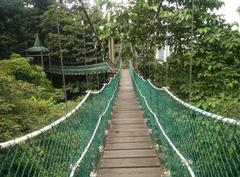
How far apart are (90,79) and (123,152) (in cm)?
1344

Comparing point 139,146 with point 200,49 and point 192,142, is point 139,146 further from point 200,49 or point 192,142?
point 200,49

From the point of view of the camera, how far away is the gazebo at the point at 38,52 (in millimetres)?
17453

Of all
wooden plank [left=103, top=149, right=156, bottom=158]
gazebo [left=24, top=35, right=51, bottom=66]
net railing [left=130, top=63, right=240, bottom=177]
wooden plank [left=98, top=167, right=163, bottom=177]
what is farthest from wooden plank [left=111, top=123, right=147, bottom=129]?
gazebo [left=24, top=35, right=51, bottom=66]

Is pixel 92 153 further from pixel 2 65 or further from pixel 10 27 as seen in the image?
pixel 10 27

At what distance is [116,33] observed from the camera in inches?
274

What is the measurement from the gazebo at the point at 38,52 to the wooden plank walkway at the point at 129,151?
42.6ft

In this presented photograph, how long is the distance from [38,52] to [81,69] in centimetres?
286

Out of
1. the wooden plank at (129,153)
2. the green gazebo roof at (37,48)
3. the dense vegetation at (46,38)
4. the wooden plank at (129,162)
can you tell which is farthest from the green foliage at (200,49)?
the green gazebo roof at (37,48)

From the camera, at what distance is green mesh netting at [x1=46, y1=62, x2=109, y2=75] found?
1407cm

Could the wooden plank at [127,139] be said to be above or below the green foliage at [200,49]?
below

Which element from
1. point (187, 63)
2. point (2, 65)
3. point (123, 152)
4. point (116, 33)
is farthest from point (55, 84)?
point (123, 152)

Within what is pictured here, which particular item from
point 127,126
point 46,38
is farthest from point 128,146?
point 46,38

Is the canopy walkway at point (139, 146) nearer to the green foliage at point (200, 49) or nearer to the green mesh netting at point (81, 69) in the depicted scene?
the green foliage at point (200, 49)

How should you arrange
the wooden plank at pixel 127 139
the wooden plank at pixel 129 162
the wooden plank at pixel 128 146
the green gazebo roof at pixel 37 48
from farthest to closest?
the green gazebo roof at pixel 37 48 → the wooden plank at pixel 127 139 → the wooden plank at pixel 128 146 → the wooden plank at pixel 129 162
